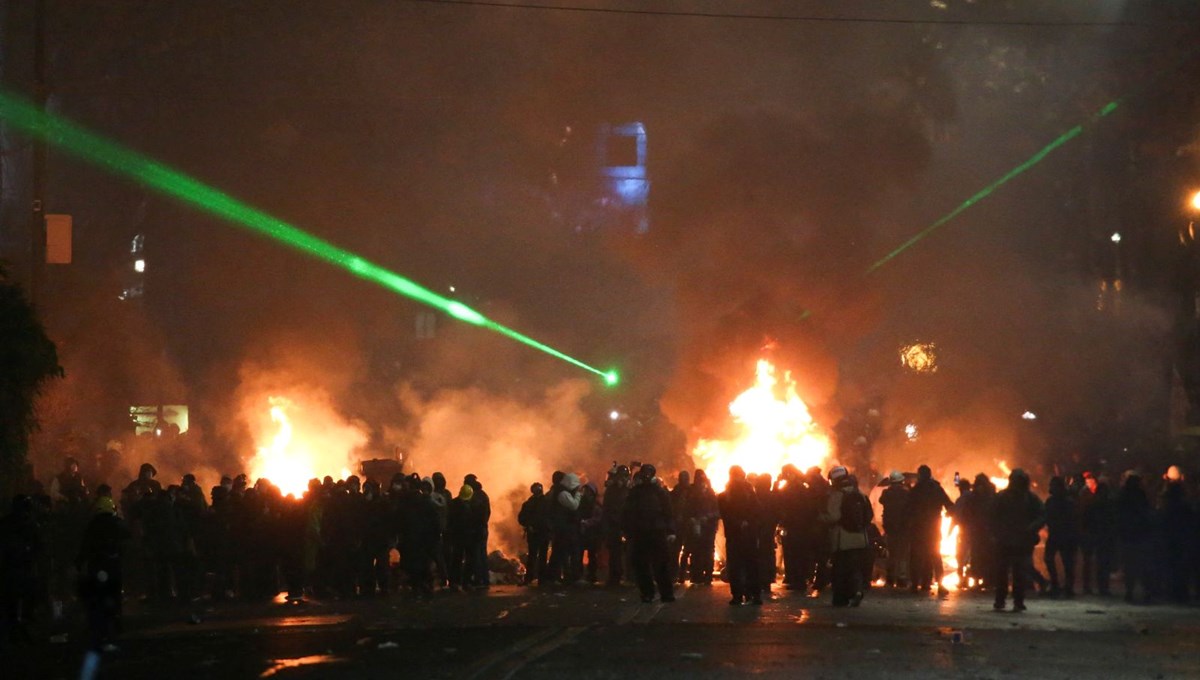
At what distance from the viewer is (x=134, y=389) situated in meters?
39.3

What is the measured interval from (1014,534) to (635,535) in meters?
3.84

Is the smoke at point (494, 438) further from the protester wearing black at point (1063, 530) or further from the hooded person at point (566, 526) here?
the protester wearing black at point (1063, 530)

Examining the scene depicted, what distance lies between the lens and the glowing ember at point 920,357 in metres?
44.4

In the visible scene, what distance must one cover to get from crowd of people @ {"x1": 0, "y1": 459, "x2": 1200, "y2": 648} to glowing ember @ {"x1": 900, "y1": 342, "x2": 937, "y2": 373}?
2592 cm

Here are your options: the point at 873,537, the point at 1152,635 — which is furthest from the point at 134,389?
the point at 1152,635

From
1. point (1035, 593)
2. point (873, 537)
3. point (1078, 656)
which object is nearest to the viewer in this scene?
point (1078, 656)

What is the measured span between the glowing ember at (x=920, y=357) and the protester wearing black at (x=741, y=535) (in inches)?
1201

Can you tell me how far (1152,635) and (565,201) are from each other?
3466 centimetres

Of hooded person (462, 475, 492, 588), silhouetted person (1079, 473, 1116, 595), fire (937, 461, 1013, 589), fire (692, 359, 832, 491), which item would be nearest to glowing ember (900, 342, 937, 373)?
fire (692, 359, 832, 491)

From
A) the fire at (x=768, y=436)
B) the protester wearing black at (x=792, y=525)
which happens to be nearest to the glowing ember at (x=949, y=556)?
the protester wearing black at (x=792, y=525)

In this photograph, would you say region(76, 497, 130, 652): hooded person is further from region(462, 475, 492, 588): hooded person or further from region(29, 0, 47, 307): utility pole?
region(29, 0, 47, 307): utility pole

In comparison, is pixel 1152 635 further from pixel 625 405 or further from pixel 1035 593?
pixel 625 405

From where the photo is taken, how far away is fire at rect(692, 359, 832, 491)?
3095 cm

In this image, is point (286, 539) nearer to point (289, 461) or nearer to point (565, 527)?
point (565, 527)
